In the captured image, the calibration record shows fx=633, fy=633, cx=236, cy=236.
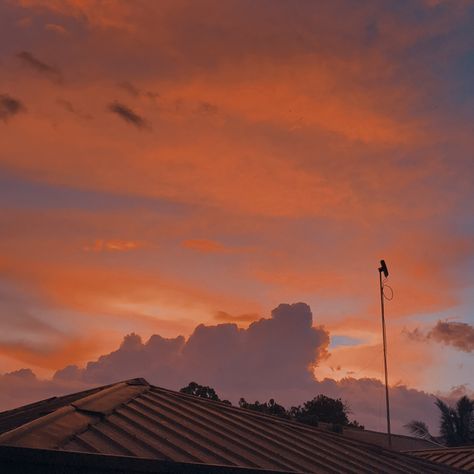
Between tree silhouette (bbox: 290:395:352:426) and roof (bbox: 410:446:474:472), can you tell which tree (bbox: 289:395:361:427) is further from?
roof (bbox: 410:446:474:472)

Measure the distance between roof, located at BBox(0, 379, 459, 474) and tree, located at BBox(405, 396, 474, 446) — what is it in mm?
38969

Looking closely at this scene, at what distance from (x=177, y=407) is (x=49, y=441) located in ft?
15.1

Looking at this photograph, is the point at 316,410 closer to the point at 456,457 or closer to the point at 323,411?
the point at 323,411

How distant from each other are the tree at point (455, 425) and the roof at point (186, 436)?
38969mm

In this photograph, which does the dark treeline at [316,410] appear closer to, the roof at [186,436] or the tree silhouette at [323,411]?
the tree silhouette at [323,411]

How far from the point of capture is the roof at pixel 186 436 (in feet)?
32.8

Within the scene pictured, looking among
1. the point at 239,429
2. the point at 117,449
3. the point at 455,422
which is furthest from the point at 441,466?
the point at 455,422

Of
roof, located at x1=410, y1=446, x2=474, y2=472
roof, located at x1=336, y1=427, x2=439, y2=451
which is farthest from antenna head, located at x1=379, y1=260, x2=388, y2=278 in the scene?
roof, located at x1=336, y1=427, x2=439, y2=451

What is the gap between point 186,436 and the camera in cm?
1155

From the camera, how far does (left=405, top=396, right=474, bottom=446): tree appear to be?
51750 millimetres

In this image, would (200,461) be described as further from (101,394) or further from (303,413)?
(303,413)

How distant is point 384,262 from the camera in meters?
22.9

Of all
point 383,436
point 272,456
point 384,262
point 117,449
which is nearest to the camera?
point 117,449

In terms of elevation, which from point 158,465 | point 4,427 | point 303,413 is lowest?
point 158,465
